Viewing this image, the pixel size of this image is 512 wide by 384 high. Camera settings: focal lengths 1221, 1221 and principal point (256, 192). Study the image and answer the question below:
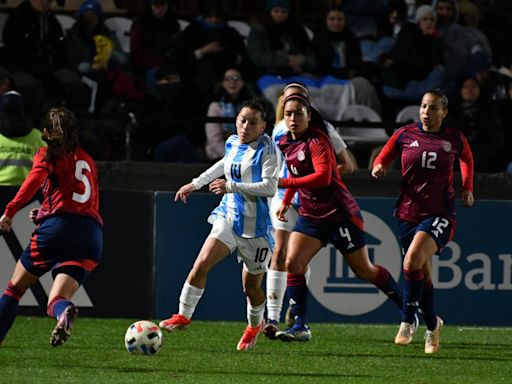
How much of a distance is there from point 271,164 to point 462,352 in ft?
7.33

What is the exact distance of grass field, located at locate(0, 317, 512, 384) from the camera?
7926mm

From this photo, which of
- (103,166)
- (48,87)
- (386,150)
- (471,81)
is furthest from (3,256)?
Answer: (471,81)

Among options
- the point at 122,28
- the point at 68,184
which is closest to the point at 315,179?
the point at 68,184

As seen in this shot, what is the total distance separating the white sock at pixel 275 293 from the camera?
1001 centimetres

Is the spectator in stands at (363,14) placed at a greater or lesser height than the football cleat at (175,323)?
greater

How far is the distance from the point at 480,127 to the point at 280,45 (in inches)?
108

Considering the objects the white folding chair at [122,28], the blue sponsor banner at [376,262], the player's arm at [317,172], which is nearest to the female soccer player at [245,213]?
the player's arm at [317,172]

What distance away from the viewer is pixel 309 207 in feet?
32.0

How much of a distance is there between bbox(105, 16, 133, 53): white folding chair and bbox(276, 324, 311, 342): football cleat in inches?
260

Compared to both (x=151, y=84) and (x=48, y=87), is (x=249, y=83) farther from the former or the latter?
(x=48, y=87)

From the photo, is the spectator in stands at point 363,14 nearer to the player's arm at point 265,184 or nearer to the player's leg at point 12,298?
the player's arm at point 265,184

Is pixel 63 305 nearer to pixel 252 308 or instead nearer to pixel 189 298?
pixel 189 298

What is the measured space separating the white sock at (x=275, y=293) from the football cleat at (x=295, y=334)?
19cm

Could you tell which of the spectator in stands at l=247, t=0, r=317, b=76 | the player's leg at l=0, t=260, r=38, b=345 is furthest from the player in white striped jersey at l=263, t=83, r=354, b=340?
the spectator in stands at l=247, t=0, r=317, b=76
